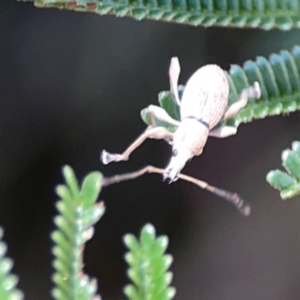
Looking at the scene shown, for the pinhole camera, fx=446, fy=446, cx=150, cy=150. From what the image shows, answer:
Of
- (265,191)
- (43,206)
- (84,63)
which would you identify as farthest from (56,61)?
(265,191)

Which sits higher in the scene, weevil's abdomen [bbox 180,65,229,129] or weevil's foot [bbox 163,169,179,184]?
weevil's abdomen [bbox 180,65,229,129]

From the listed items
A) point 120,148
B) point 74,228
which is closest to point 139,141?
point 120,148

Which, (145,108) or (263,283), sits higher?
(145,108)

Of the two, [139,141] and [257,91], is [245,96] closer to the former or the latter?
[257,91]

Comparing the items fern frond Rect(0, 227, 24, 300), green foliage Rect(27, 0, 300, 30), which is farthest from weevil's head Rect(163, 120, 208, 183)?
fern frond Rect(0, 227, 24, 300)

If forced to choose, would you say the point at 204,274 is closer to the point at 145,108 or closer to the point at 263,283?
the point at 263,283

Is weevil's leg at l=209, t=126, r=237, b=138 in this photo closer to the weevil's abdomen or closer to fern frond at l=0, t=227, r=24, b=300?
the weevil's abdomen
